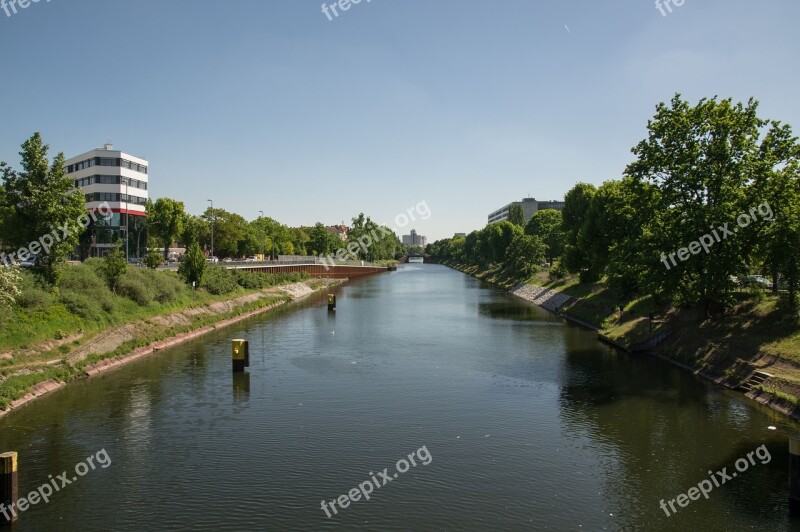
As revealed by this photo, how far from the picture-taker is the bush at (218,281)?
69.7 metres

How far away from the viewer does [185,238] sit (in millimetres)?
99688

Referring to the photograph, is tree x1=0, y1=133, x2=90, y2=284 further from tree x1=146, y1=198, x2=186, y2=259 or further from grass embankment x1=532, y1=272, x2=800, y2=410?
tree x1=146, y1=198, x2=186, y2=259

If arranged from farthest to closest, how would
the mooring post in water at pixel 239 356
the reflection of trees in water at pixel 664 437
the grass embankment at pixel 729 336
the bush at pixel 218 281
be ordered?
the bush at pixel 218 281 < the mooring post in water at pixel 239 356 < the grass embankment at pixel 729 336 < the reflection of trees in water at pixel 664 437

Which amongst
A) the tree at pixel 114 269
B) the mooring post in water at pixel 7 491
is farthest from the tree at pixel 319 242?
the mooring post in water at pixel 7 491

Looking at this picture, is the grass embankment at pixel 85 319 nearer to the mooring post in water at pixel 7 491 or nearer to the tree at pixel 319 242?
the mooring post in water at pixel 7 491

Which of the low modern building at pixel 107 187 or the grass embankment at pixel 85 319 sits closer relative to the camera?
the grass embankment at pixel 85 319

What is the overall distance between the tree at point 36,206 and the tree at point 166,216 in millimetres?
51068

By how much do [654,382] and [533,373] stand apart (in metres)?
7.51

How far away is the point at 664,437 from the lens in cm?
2503

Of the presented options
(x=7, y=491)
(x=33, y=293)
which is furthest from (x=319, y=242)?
(x=7, y=491)

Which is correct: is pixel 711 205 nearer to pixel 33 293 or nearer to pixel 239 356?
pixel 239 356

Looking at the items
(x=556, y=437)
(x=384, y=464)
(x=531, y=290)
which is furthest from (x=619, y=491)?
(x=531, y=290)

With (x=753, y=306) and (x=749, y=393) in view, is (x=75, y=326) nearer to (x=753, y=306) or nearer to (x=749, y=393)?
(x=749, y=393)

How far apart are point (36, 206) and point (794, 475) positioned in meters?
45.6
